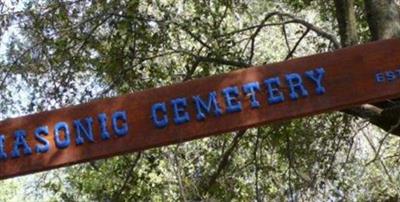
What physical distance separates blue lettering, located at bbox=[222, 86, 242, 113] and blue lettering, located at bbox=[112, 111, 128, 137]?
385 mm

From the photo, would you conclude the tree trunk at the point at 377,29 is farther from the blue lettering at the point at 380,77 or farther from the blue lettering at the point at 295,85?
the blue lettering at the point at 295,85

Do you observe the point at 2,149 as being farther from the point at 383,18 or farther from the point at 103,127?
the point at 383,18

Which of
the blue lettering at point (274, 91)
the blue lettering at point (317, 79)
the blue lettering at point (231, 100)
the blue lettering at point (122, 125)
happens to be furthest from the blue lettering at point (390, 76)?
the blue lettering at point (122, 125)

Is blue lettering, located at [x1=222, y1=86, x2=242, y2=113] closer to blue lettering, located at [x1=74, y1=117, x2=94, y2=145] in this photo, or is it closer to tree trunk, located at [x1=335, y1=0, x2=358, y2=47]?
blue lettering, located at [x1=74, y1=117, x2=94, y2=145]

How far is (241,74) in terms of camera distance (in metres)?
2.44

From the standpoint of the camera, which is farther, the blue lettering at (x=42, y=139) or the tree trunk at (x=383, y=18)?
the tree trunk at (x=383, y=18)

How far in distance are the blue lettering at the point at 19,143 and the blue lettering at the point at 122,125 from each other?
0.35m

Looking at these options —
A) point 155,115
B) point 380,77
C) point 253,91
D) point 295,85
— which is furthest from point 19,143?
point 380,77

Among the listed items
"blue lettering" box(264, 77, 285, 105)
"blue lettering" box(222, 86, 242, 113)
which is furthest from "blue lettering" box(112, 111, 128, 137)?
"blue lettering" box(264, 77, 285, 105)

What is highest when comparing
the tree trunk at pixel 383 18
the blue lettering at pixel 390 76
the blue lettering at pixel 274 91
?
the tree trunk at pixel 383 18

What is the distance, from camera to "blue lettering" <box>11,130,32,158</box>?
2500 mm

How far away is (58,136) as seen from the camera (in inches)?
97.7

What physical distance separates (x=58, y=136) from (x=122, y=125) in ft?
0.83

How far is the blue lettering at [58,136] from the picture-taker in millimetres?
2469
